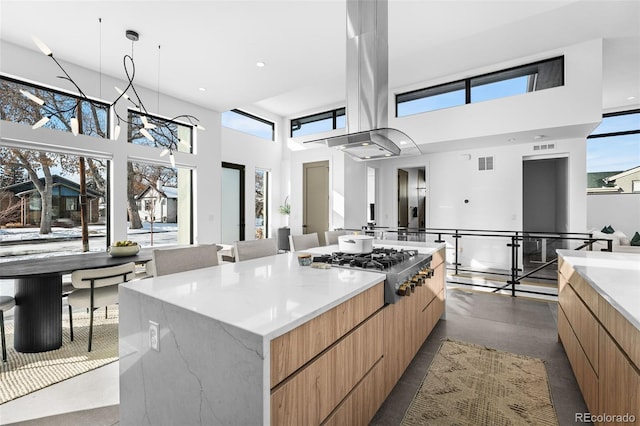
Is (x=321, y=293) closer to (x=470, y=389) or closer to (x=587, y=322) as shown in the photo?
(x=470, y=389)

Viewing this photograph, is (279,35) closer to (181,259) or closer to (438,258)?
(181,259)

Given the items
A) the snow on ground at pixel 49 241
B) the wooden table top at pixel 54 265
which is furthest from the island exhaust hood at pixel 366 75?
the snow on ground at pixel 49 241

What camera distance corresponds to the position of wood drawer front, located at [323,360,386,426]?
4.36ft

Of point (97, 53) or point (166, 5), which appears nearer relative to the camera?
point (166, 5)

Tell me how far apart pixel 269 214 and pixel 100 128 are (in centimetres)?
382

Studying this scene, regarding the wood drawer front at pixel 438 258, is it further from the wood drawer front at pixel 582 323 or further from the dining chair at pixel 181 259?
the dining chair at pixel 181 259

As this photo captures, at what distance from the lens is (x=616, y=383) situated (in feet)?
4.25

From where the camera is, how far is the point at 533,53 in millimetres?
4574

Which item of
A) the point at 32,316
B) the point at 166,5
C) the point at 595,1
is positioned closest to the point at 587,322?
the point at 595,1

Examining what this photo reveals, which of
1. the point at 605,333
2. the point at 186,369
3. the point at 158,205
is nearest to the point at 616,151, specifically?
the point at 605,333

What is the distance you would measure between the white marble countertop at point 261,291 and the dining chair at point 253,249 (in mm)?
331

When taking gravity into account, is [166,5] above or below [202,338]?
above

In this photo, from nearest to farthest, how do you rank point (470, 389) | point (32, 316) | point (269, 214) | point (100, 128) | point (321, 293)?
1. point (321, 293)
2. point (470, 389)
3. point (32, 316)
4. point (100, 128)
5. point (269, 214)

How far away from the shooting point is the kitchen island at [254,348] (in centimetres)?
100
